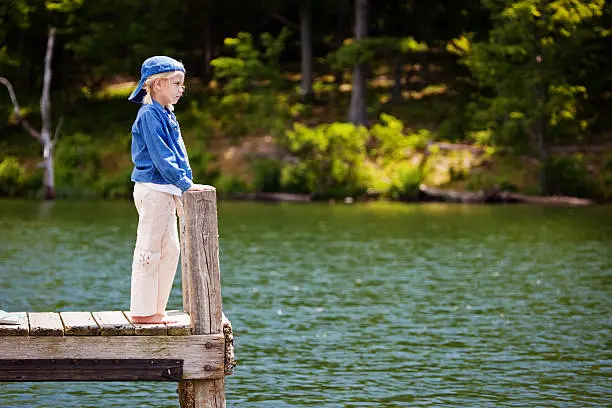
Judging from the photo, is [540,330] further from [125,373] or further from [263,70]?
[263,70]

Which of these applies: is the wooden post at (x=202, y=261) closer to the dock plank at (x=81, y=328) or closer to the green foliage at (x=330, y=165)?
the dock plank at (x=81, y=328)

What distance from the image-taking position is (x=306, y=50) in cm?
5600

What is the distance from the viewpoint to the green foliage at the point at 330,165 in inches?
1939

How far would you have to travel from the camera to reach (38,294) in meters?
21.9

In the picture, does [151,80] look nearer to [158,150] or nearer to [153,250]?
[158,150]

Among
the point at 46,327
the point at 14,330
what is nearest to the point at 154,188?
the point at 46,327

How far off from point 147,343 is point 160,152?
4.90 feet

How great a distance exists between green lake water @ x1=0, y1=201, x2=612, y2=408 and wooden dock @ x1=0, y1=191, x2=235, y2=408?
3.23 metres

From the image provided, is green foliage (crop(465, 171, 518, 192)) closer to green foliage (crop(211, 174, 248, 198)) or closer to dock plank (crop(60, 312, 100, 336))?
green foliage (crop(211, 174, 248, 198))

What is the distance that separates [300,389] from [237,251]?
15.1 meters

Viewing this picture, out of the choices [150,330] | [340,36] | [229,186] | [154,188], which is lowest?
[150,330]

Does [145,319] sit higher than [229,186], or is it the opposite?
[229,186]

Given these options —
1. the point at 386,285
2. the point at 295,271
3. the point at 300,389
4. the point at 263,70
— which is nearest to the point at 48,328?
the point at 300,389

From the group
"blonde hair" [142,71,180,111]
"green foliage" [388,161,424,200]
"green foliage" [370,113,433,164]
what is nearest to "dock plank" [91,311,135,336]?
"blonde hair" [142,71,180,111]
